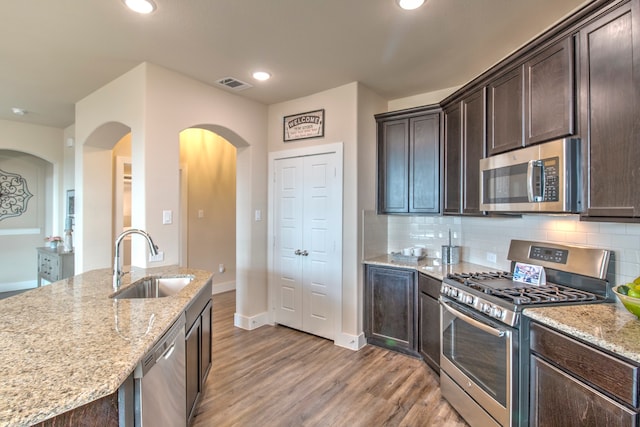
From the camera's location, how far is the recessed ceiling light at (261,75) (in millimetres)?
3133

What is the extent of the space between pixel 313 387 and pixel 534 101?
2.64m

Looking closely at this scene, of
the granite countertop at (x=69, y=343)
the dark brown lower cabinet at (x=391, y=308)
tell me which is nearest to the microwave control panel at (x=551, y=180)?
the dark brown lower cabinet at (x=391, y=308)

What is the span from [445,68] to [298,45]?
1.41 metres

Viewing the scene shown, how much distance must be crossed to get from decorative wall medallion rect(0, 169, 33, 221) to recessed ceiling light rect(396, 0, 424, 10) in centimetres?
692

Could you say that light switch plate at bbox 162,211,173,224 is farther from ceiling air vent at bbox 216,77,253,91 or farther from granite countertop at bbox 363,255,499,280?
granite countertop at bbox 363,255,499,280

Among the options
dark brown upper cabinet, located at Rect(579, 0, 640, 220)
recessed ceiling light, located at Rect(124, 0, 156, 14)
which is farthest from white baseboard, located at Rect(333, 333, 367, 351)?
recessed ceiling light, located at Rect(124, 0, 156, 14)

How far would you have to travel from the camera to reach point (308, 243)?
373 centimetres

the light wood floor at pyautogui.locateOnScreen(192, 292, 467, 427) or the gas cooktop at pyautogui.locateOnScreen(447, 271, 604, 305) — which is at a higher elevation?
the gas cooktop at pyautogui.locateOnScreen(447, 271, 604, 305)

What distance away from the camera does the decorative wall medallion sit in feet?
18.3

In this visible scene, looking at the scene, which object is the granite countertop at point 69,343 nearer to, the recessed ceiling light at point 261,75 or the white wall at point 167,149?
the white wall at point 167,149

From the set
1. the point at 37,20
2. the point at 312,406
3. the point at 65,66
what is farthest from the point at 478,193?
the point at 65,66

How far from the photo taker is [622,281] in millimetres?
1898

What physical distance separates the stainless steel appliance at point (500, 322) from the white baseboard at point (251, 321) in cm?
222

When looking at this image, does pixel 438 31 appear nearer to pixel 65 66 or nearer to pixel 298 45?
pixel 298 45
